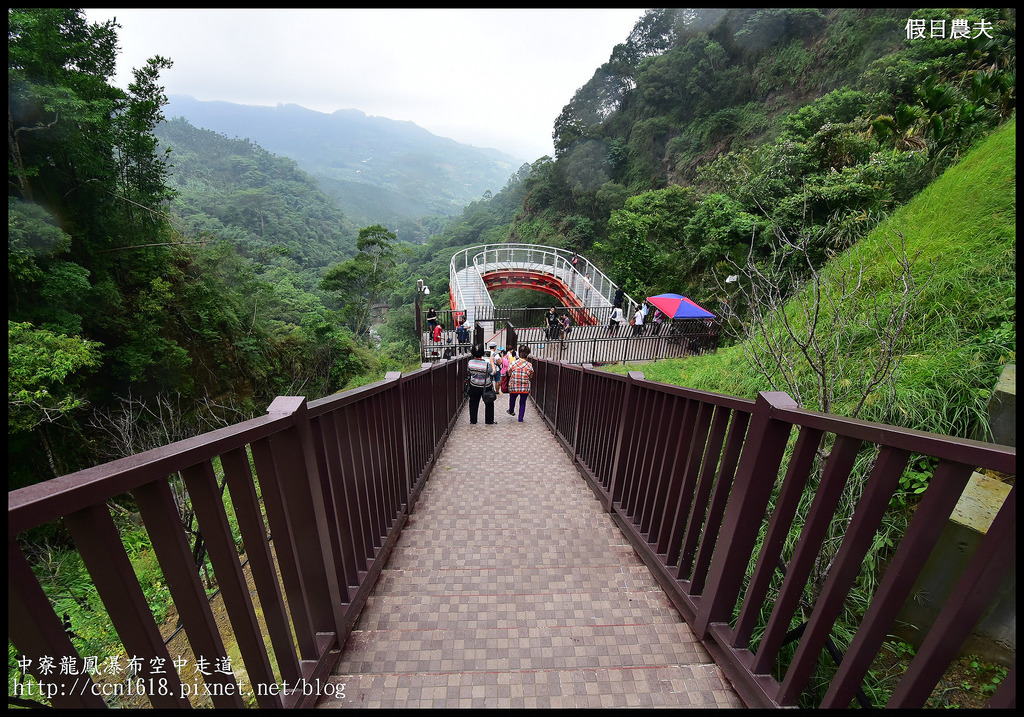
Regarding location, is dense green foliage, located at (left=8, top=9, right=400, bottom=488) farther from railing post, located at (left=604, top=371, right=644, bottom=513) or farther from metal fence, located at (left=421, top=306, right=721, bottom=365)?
railing post, located at (left=604, top=371, right=644, bottom=513)

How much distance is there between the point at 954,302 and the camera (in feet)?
10.3

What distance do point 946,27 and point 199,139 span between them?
3938 inches

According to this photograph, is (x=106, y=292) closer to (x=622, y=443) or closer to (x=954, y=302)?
(x=622, y=443)

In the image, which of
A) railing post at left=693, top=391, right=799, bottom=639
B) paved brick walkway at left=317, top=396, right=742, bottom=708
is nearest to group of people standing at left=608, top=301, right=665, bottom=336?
paved brick walkway at left=317, top=396, right=742, bottom=708

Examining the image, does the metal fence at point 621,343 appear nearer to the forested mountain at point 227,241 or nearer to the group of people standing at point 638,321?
the group of people standing at point 638,321

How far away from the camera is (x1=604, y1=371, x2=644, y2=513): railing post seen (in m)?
2.70

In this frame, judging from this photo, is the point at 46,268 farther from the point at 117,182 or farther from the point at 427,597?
the point at 427,597

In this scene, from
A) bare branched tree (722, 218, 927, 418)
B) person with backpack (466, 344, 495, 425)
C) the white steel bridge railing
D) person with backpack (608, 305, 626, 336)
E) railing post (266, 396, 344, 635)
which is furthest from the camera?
the white steel bridge railing

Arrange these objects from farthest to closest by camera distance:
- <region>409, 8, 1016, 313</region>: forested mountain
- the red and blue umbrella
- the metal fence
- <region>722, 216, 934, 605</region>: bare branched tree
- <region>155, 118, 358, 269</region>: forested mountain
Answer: <region>155, 118, 358, 269</region>: forested mountain, the metal fence, the red and blue umbrella, <region>409, 8, 1016, 313</region>: forested mountain, <region>722, 216, 934, 605</region>: bare branched tree

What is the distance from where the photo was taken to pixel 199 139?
75.4 m

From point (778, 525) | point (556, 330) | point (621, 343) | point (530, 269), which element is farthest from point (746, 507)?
point (530, 269)

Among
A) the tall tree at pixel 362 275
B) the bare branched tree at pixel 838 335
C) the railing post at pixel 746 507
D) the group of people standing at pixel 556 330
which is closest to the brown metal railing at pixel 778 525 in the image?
the railing post at pixel 746 507

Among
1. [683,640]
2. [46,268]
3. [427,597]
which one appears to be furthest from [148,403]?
[683,640]

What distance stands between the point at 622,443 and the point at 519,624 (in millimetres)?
1329
